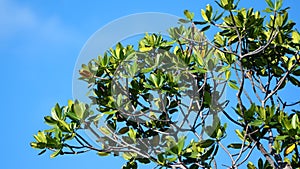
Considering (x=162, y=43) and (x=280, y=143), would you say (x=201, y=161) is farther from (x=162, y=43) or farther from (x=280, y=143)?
(x=162, y=43)

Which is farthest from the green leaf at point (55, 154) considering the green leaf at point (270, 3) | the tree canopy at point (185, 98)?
the green leaf at point (270, 3)

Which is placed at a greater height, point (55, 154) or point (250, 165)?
point (55, 154)

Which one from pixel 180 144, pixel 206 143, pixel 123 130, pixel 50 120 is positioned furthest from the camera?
pixel 123 130

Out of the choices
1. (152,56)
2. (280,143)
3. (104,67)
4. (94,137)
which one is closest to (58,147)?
(94,137)

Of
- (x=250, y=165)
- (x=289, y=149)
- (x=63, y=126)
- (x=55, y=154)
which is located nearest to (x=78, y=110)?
(x=63, y=126)

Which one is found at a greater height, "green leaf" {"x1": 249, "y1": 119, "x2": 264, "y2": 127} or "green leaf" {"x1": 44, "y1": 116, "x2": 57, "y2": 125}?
"green leaf" {"x1": 44, "y1": 116, "x2": 57, "y2": 125}

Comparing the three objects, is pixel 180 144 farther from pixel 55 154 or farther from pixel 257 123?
pixel 55 154

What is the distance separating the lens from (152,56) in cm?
319

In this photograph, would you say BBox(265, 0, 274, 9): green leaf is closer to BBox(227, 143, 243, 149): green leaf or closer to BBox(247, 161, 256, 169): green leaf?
BBox(227, 143, 243, 149): green leaf

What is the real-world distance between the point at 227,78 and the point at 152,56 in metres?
0.49

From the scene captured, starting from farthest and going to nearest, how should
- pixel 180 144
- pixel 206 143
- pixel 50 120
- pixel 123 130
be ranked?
pixel 123 130
pixel 50 120
pixel 206 143
pixel 180 144

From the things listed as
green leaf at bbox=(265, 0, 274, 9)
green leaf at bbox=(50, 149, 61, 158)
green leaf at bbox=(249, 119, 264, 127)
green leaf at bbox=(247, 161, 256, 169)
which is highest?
green leaf at bbox=(265, 0, 274, 9)

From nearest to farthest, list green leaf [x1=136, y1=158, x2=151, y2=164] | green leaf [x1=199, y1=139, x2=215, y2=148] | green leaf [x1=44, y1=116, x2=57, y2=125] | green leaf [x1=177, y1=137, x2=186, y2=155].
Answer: green leaf [x1=177, y1=137, x2=186, y2=155]
green leaf [x1=199, y1=139, x2=215, y2=148]
green leaf [x1=44, y1=116, x2=57, y2=125]
green leaf [x1=136, y1=158, x2=151, y2=164]

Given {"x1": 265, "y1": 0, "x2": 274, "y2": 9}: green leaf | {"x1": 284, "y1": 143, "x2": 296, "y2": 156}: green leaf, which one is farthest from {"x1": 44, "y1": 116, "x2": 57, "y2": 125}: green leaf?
{"x1": 265, "y1": 0, "x2": 274, "y2": 9}: green leaf
